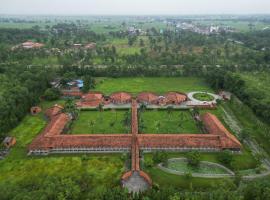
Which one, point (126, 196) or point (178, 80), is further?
point (178, 80)

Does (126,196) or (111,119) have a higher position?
(126,196)

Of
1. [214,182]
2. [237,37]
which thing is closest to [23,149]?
[214,182]

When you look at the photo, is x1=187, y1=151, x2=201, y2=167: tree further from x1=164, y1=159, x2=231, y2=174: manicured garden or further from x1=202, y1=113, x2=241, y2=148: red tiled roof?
x1=202, y1=113, x2=241, y2=148: red tiled roof

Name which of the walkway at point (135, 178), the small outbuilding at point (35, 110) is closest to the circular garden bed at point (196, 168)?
the walkway at point (135, 178)

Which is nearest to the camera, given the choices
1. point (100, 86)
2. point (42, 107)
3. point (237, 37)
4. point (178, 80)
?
point (42, 107)

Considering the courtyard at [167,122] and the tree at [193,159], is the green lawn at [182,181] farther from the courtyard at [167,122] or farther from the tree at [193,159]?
the courtyard at [167,122]

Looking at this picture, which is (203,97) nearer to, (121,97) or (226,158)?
(121,97)

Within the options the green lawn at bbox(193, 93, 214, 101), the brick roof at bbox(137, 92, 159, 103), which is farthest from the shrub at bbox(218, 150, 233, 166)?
the green lawn at bbox(193, 93, 214, 101)

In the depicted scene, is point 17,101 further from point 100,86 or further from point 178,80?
point 178,80
